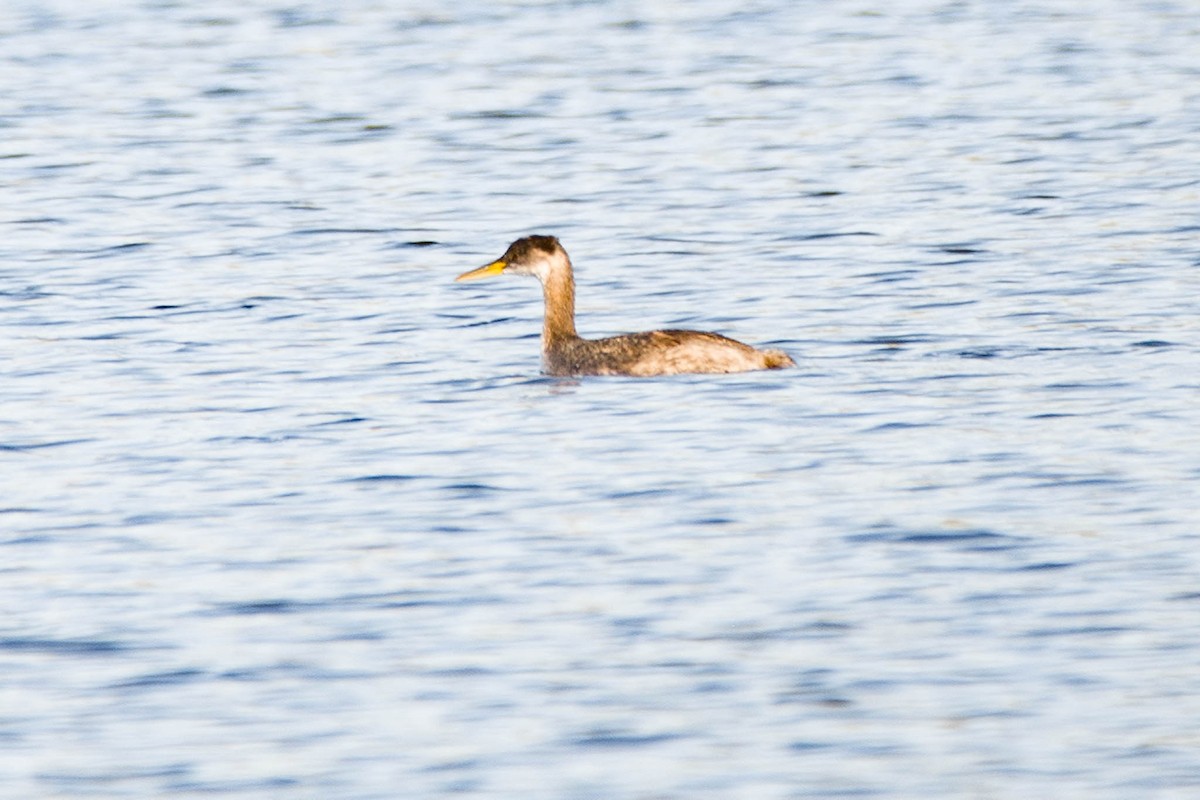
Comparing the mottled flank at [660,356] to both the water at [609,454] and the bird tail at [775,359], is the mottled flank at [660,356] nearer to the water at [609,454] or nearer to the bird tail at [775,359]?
the bird tail at [775,359]

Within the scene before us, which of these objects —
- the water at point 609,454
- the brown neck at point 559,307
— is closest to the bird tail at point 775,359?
the water at point 609,454

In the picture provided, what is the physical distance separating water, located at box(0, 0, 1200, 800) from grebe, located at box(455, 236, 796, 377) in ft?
0.68

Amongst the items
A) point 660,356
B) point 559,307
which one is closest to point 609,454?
point 660,356

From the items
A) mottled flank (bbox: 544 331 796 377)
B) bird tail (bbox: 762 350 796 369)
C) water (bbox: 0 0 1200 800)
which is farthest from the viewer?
bird tail (bbox: 762 350 796 369)

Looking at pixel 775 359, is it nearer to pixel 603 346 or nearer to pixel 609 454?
pixel 603 346

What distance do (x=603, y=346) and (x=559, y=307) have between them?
96 cm

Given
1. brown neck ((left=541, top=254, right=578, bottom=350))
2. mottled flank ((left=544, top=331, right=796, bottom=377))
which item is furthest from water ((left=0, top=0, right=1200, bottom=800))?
brown neck ((left=541, top=254, right=578, bottom=350))

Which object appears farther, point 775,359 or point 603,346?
point 603,346

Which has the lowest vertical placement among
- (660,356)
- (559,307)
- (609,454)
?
(609,454)

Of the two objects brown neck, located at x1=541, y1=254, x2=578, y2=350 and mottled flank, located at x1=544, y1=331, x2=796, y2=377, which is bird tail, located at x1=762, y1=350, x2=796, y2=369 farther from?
brown neck, located at x1=541, y1=254, x2=578, y2=350

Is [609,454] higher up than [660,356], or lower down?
lower down

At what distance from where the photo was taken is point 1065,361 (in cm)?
1667

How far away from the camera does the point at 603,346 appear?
17000 millimetres

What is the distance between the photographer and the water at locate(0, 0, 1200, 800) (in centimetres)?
970
